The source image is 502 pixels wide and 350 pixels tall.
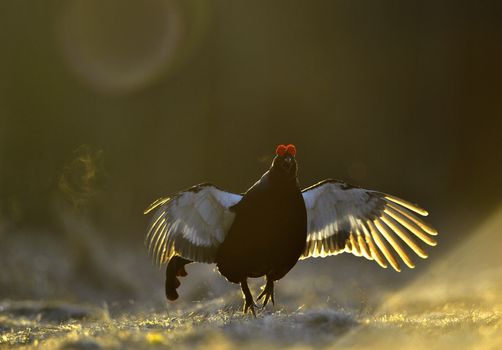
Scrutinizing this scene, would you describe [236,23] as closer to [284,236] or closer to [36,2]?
[36,2]

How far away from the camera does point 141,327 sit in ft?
23.0

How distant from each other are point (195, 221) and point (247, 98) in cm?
2118

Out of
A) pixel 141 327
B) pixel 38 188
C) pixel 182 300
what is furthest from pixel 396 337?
pixel 38 188

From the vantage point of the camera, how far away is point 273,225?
7168 mm

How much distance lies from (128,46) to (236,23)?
4880 millimetres

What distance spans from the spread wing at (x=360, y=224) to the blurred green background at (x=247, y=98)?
42.3 ft

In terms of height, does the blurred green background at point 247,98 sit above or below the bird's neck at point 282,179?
above

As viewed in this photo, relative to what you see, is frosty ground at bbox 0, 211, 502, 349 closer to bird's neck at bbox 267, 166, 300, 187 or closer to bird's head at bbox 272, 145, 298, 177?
bird's neck at bbox 267, 166, 300, 187

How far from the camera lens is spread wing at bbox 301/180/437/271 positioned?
7945mm

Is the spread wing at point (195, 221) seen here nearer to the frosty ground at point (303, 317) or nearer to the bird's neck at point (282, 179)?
the bird's neck at point (282, 179)

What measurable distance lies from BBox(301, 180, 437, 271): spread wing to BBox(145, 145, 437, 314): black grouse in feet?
0.03

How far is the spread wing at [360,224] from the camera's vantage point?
26.1 ft

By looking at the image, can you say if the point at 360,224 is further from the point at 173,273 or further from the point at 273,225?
the point at 173,273

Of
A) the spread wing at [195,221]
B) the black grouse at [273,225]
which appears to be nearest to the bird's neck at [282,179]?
the black grouse at [273,225]
